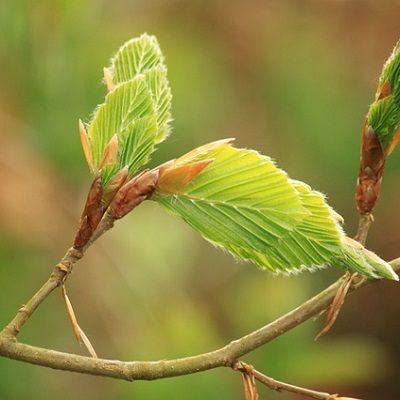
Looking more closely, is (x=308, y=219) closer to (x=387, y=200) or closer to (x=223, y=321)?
(x=223, y=321)

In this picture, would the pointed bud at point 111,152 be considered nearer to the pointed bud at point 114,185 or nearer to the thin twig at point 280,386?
the pointed bud at point 114,185

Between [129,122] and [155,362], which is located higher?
[129,122]

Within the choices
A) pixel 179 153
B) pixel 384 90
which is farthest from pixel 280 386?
pixel 179 153

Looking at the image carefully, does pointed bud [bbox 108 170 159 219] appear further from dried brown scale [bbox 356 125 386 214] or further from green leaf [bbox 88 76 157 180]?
dried brown scale [bbox 356 125 386 214]

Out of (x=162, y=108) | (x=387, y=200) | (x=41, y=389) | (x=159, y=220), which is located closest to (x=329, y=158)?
(x=387, y=200)

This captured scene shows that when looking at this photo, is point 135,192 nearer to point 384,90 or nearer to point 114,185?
point 114,185

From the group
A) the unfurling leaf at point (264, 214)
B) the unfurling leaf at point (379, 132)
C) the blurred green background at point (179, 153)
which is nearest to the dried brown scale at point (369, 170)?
the unfurling leaf at point (379, 132)
